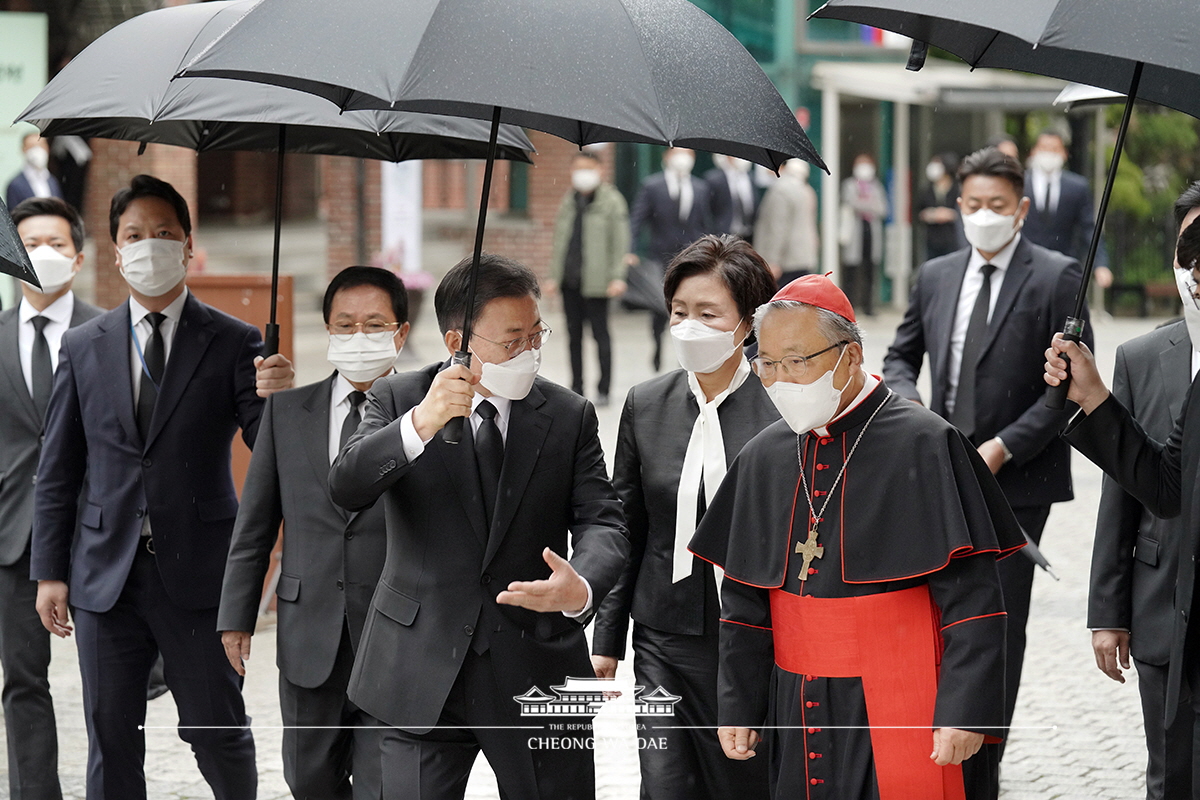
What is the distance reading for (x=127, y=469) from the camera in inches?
210

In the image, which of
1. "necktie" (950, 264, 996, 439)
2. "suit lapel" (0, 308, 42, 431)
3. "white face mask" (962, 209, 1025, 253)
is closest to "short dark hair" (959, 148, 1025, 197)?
"white face mask" (962, 209, 1025, 253)

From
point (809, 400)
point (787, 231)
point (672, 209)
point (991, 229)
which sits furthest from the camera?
point (787, 231)

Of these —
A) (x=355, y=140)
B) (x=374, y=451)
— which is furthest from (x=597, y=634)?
(x=355, y=140)

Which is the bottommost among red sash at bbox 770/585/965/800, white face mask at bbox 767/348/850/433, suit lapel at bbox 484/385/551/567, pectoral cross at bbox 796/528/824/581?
red sash at bbox 770/585/965/800

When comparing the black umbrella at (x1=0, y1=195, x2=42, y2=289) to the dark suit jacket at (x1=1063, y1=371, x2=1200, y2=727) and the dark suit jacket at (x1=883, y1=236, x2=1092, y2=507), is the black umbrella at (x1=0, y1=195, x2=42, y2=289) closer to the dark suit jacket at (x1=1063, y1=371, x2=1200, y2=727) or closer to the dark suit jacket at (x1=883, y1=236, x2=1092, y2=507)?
the dark suit jacket at (x1=1063, y1=371, x2=1200, y2=727)

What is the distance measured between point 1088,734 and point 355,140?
152 inches

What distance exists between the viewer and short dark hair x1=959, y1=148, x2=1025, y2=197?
6488 mm

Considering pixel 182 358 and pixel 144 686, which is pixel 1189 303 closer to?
pixel 182 358

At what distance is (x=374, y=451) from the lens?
3.92 m

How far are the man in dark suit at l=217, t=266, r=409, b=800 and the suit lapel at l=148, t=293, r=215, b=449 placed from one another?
0.51 meters

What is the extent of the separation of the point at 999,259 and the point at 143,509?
3.46m

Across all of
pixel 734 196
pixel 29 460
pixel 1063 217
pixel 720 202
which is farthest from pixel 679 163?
pixel 29 460

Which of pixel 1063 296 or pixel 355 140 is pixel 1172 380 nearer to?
pixel 1063 296

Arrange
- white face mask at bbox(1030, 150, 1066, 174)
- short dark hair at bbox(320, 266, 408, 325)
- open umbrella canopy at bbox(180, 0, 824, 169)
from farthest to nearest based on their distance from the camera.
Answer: white face mask at bbox(1030, 150, 1066, 174)
short dark hair at bbox(320, 266, 408, 325)
open umbrella canopy at bbox(180, 0, 824, 169)
